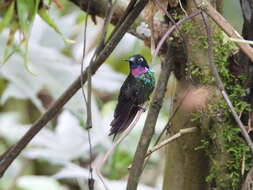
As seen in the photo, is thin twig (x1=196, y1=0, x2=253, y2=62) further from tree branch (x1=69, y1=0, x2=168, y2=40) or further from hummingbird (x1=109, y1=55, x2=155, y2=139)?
tree branch (x1=69, y1=0, x2=168, y2=40)

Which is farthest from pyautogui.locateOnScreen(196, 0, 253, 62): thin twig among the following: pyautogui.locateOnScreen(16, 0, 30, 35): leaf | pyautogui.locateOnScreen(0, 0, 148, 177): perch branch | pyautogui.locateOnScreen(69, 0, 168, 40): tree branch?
pyautogui.locateOnScreen(16, 0, 30, 35): leaf

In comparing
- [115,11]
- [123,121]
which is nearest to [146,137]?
[123,121]

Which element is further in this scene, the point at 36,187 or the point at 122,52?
the point at 36,187

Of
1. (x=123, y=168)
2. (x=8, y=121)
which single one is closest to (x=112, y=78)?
(x=123, y=168)

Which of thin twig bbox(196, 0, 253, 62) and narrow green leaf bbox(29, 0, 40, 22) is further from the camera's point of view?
narrow green leaf bbox(29, 0, 40, 22)

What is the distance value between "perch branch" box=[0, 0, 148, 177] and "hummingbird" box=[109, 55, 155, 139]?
6 cm

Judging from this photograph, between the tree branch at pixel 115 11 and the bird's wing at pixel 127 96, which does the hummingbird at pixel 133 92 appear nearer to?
the bird's wing at pixel 127 96

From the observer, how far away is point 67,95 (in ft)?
2.96

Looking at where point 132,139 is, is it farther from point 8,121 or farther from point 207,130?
point 207,130

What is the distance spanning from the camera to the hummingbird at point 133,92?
735 millimetres

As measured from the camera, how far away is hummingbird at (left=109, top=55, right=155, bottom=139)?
2.41ft

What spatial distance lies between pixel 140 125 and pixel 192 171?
1.04 m

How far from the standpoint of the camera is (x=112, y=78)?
1605 millimetres

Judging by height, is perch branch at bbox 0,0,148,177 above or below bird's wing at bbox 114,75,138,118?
above
